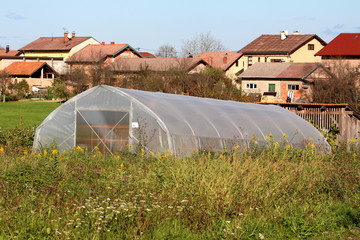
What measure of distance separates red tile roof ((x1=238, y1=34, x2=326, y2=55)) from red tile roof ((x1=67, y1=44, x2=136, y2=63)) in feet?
56.5

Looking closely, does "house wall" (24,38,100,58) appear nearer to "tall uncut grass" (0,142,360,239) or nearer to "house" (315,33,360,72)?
"house" (315,33,360,72)

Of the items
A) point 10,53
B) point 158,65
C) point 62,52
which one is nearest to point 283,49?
point 158,65

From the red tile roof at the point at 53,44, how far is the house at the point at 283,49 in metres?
26.6

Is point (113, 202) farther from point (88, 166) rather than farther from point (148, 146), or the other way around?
point (148, 146)

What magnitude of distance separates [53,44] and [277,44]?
3639 centimetres

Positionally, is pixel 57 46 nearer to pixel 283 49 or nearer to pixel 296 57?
pixel 283 49

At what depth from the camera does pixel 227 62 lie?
3445 inches

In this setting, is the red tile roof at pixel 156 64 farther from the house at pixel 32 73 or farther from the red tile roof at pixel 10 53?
the red tile roof at pixel 10 53

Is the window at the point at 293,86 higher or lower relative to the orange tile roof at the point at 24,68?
lower

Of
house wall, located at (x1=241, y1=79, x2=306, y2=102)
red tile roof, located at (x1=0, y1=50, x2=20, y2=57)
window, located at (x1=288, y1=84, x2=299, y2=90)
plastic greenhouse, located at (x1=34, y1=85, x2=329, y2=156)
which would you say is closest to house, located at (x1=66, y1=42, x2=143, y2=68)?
house wall, located at (x1=241, y1=79, x2=306, y2=102)

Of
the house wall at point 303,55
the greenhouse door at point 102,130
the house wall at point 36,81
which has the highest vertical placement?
the house wall at point 303,55

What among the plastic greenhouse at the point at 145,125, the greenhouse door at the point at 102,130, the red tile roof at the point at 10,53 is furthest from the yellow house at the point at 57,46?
the greenhouse door at the point at 102,130

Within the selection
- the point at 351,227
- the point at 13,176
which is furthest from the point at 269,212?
the point at 13,176

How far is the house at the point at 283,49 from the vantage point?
8931cm
